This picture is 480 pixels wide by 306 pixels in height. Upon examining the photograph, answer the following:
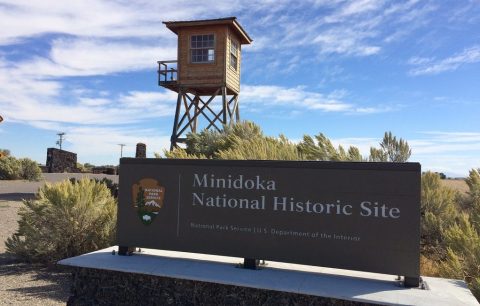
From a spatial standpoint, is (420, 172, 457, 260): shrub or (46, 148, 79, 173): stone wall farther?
(46, 148, 79, 173): stone wall

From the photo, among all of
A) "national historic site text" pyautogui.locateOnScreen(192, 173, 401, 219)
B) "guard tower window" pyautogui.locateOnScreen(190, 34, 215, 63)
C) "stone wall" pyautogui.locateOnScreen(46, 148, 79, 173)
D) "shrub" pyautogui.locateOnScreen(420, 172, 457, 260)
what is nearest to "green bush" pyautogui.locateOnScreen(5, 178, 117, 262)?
"national historic site text" pyautogui.locateOnScreen(192, 173, 401, 219)

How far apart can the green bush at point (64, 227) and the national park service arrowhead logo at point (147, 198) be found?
2.38m

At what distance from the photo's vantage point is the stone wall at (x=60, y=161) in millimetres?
34750

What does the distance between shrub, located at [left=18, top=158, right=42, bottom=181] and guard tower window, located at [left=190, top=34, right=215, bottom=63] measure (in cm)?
1520

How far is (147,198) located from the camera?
211 inches

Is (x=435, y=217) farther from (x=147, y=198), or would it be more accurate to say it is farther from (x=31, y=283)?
(x=31, y=283)

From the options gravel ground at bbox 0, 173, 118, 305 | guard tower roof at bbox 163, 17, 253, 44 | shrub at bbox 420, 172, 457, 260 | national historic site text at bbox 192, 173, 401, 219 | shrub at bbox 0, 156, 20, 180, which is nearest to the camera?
national historic site text at bbox 192, 173, 401, 219

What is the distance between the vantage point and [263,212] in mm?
4809

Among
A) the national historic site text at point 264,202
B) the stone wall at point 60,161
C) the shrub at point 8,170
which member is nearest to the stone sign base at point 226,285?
the national historic site text at point 264,202

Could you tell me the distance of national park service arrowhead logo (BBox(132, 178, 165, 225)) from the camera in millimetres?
5301

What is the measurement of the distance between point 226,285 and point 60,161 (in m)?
34.1

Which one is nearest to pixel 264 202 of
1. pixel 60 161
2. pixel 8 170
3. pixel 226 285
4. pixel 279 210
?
pixel 279 210

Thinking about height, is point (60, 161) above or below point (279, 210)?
above

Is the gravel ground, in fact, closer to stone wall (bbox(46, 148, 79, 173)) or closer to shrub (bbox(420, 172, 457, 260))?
shrub (bbox(420, 172, 457, 260))
